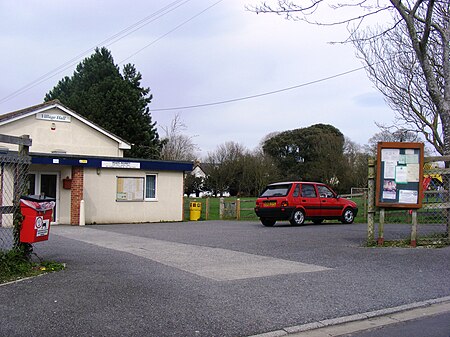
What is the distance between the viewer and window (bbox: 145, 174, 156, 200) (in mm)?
22031

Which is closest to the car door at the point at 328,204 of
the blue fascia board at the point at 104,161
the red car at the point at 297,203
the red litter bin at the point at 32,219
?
the red car at the point at 297,203

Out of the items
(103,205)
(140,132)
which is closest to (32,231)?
(103,205)

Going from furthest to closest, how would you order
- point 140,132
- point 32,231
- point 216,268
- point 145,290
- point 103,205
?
point 140,132 < point 103,205 < point 216,268 < point 32,231 < point 145,290

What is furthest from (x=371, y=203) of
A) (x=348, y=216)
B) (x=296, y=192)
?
(x=348, y=216)

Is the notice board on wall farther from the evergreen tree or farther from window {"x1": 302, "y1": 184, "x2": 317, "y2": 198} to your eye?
the evergreen tree

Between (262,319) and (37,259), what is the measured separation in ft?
16.6

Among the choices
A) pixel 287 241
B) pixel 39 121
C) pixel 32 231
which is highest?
pixel 39 121

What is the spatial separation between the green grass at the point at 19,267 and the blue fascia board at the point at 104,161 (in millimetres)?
11186

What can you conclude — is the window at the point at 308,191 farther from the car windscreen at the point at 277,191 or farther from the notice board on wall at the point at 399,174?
the notice board on wall at the point at 399,174

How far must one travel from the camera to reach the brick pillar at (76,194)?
63.6ft

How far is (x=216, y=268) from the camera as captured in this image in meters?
8.59

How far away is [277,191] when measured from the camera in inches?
734

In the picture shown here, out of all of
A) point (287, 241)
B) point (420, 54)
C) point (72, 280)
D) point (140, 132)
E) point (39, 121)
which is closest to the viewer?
point (72, 280)

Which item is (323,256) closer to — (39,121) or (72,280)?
(72,280)
